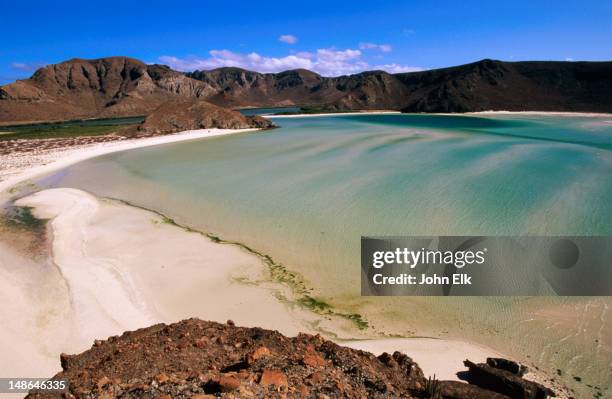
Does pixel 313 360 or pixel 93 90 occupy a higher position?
pixel 93 90

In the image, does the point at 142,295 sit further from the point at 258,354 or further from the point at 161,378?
the point at 258,354

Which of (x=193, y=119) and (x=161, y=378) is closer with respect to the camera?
(x=161, y=378)

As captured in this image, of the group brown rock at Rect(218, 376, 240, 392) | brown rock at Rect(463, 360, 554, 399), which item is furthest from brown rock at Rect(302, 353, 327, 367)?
brown rock at Rect(463, 360, 554, 399)

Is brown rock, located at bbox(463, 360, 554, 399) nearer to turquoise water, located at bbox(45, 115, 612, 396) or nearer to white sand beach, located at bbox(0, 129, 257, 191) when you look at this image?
turquoise water, located at bbox(45, 115, 612, 396)

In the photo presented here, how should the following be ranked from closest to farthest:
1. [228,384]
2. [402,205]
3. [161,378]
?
[228,384] → [161,378] → [402,205]

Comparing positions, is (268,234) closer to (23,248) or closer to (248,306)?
(248,306)

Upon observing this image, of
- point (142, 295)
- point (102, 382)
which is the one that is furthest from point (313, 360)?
point (142, 295)

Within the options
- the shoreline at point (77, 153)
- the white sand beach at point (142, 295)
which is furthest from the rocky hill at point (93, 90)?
the white sand beach at point (142, 295)
